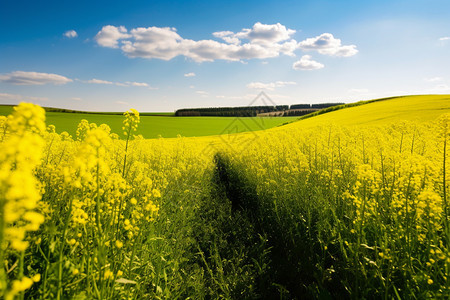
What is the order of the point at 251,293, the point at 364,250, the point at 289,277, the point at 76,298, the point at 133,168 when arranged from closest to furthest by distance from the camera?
the point at 76,298 → the point at 364,250 → the point at 251,293 → the point at 289,277 → the point at 133,168

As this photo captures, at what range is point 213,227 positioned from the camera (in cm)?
538

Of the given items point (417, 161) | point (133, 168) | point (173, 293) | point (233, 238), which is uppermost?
point (417, 161)

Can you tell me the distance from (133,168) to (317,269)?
11.4ft

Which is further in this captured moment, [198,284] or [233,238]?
[233,238]

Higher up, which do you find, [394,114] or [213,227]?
[394,114]

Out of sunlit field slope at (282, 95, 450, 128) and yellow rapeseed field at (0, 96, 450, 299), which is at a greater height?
sunlit field slope at (282, 95, 450, 128)

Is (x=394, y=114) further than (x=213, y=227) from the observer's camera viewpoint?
Yes

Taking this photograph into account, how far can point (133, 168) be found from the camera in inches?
179

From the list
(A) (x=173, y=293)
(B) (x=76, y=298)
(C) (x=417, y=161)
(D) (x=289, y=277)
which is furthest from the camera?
(D) (x=289, y=277)

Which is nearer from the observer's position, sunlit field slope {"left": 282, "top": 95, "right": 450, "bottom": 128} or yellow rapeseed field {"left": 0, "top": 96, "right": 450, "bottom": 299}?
yellow rapeseed field {"left": 0, "top": 96, "right": 450, "bottom": 299}

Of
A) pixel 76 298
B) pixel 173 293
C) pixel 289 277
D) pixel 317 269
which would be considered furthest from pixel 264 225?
pixel 76 298

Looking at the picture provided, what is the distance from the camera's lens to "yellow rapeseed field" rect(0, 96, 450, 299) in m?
1.33

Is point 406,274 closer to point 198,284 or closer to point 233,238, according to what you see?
point 198,284

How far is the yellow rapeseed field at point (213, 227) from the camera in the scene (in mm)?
1329
